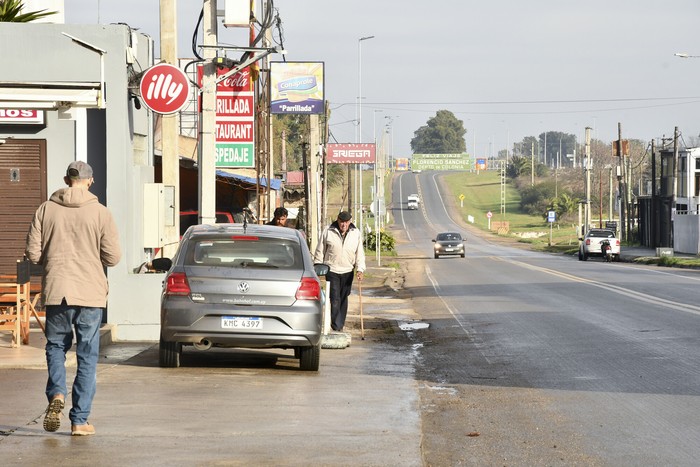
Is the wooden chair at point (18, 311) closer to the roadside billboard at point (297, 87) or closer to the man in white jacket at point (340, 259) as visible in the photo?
the man in white jacket at point (340, 259)

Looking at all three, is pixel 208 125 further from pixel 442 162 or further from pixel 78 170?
pixel 442 162

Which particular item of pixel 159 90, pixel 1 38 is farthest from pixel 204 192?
pixel 1 38

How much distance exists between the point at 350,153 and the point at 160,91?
39.6 m

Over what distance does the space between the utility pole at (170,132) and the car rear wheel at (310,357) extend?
16.2 ft

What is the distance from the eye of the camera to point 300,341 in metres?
12.5

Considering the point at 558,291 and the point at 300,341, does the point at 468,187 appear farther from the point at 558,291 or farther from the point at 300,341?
the point at 300,341

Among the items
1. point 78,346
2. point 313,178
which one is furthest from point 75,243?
point 313,178

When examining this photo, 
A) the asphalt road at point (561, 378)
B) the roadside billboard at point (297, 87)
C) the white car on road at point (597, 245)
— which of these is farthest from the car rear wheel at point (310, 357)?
the white car on road at point (597, 245)

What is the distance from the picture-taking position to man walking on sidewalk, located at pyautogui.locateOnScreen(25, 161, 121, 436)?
8.54 metres

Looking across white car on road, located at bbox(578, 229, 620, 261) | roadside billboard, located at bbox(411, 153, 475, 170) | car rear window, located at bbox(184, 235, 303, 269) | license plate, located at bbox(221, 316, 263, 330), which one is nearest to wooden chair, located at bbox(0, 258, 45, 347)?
car rear window, located at bbox(184, 235, 303, 269)

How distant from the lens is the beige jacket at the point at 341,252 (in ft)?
55.7

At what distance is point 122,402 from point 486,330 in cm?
927

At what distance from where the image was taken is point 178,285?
12.5 m

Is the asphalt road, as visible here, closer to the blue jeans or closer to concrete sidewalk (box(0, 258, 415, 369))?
concrete sidewalk (box(0, 258, 415, 369))
